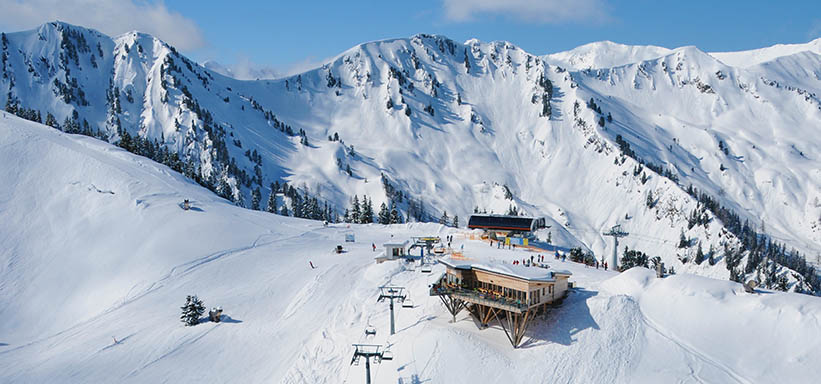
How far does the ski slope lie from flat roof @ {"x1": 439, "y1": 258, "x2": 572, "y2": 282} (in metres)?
3.39

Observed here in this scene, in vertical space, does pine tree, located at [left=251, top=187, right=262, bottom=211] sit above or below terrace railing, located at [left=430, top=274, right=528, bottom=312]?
above

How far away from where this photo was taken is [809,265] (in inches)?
6102

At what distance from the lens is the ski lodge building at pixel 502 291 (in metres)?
31.3

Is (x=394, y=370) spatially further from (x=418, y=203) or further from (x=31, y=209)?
(x=418, y=203)

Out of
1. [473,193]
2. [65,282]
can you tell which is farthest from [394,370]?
[473,193]

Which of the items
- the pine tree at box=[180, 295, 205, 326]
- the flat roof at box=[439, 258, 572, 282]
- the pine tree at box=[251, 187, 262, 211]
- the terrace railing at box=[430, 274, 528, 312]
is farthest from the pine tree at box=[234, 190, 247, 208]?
the terrace railing at box=[430, 274, 528, 312]

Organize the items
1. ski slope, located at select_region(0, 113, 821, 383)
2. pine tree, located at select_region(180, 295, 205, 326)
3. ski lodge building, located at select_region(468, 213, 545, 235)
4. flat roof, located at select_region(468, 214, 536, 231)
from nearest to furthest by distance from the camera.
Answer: ski slope, located at select_region(0, 113, 821, 383) < pine tree, located at select_region(180, 295, 205, 326) < ski lodge building, located at select_region(468, 213, 545, 235) < flat roof, located at select_region(468, 214, 536, 231)

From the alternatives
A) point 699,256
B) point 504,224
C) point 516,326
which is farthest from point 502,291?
point 699,256

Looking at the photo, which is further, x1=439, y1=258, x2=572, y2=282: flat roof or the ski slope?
x1=439, y1=258, x2=572, y2=282: flat roof

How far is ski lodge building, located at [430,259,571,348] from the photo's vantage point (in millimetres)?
31344

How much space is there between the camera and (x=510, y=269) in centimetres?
3322

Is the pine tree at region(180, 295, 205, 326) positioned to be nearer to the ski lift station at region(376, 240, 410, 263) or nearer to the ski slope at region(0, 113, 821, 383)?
the ski slope at region(0, 113, 821, 383)

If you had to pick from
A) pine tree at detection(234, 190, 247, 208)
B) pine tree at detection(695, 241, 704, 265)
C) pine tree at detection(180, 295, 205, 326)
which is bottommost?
pine tree at detection(695, 241, 704, 265)

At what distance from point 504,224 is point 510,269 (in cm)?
3496
